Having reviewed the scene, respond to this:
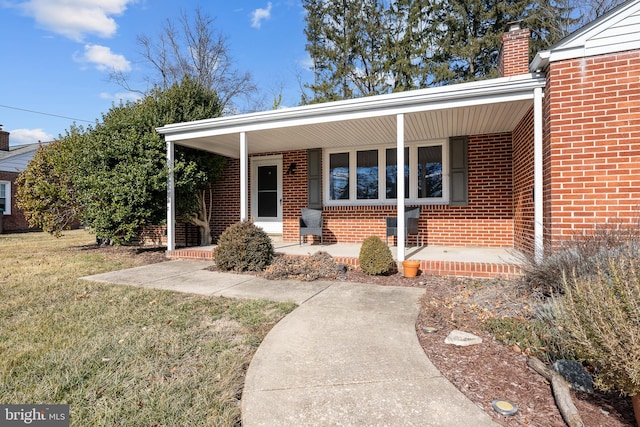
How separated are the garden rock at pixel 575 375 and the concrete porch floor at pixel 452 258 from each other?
221 centimetres

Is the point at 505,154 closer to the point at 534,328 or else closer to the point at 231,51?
the point at 534,328

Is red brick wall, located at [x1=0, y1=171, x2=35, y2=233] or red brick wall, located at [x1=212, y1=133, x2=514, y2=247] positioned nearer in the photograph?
red brick wall, located at [x1=212, y1=133, x2=514, y2=247]

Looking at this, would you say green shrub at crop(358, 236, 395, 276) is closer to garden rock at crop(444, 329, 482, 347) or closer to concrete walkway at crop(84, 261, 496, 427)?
concrete walkway at crop(84, 261, 496, 427)

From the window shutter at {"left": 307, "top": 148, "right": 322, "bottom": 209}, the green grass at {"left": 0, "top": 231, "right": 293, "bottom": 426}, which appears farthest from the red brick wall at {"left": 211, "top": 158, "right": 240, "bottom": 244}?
the green grass at {"left": 0, "top": 231, "right": 293, "bottom": 426}

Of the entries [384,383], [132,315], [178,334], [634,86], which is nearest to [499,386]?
[384,383]

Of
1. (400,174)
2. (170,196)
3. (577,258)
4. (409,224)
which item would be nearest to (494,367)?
(577,258)

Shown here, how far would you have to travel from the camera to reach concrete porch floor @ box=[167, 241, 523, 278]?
4.98m

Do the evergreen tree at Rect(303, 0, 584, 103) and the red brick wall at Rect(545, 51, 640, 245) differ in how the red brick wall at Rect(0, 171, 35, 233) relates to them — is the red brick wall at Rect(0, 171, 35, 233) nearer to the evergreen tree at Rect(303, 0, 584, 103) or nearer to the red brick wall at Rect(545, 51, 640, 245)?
the evergreen tree at Rect(303, 0, 584, 103)

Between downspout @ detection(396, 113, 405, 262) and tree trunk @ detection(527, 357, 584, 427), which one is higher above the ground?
downspout @ detection(396, 113, 405, 262)

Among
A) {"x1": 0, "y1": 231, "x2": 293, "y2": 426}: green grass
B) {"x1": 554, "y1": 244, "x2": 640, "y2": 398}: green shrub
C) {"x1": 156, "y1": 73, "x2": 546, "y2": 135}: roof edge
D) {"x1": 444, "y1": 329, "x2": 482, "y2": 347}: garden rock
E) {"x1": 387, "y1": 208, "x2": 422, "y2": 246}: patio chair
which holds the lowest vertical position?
{"x1": 0, "y1": 231, "x2": 293, "y2": 426}: green grass

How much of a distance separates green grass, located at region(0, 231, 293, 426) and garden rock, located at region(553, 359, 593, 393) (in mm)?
2000

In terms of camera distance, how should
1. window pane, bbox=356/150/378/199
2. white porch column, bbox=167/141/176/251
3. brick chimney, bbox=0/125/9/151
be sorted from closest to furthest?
1. white porch column, bbox=167/141/176/251
2. window pane, bbox=356/150/378/199
3. brick chimney, bbox=0/125/9/151

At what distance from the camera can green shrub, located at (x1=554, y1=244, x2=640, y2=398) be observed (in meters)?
1.59

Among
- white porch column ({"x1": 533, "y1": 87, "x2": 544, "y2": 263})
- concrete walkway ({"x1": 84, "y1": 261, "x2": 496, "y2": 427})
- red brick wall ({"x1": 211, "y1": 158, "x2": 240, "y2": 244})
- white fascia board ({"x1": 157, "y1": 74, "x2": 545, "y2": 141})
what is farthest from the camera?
red brick wall ({"x1": 211, "y1": 158, "x2": 240, "y2": 244})
